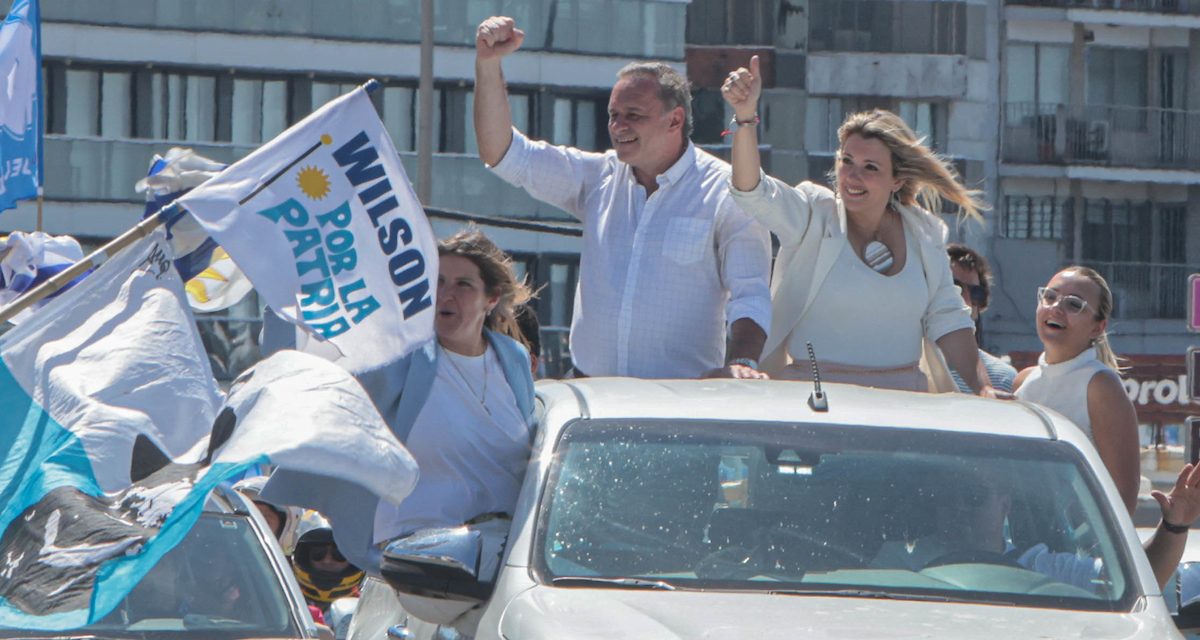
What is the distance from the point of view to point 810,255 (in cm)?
650

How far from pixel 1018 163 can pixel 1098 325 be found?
117ft

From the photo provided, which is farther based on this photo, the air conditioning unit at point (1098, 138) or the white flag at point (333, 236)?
Answer: the air conditioning unit at point (1098, 138)

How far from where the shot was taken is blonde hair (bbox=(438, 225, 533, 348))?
621 cm

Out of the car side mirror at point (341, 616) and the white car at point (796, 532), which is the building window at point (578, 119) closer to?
the car side mirror at point (341, 616)

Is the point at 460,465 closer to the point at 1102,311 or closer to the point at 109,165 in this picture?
the point at 1102,311

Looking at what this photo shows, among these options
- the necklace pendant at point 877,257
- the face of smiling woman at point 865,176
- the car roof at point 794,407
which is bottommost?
the car roof at point 794,407

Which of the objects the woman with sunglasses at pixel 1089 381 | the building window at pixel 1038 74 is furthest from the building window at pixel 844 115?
the woman with sunglasses at pixel 1089 381

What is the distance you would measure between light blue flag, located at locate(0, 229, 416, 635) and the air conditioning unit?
38.6m

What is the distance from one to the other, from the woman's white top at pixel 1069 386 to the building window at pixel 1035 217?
1414 inches

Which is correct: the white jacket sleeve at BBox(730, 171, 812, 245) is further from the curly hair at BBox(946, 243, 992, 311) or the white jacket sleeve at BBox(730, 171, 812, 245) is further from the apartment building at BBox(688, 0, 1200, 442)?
the apartment building at BBox(688, 0, 1200, 442)

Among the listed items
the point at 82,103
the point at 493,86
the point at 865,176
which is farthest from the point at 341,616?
the point at 82,103

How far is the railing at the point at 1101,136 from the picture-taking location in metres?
42.1

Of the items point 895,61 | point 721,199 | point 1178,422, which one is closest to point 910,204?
point 721,199

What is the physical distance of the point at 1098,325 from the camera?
22.3 ft
